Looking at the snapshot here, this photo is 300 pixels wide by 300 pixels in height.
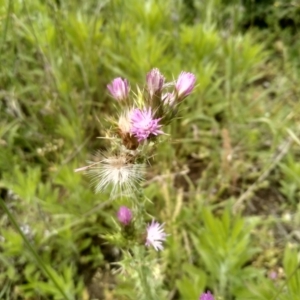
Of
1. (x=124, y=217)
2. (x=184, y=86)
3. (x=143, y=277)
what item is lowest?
(x=143, y=277)

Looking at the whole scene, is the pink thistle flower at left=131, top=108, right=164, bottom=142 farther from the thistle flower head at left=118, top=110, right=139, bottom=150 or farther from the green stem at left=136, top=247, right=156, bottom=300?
the green stem at left=136, top=247, right=156, bottom=300

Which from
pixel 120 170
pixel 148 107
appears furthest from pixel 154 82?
pixel 120 170

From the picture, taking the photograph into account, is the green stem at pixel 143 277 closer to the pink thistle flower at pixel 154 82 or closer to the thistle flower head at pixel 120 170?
the thistle flower head at pixel 120 170

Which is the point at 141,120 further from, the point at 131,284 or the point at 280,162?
the point at 280,162

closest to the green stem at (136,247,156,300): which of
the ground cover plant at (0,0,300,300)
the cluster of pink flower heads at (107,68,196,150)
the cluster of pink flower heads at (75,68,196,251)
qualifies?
the ground cover plant at (0,0,300,300)

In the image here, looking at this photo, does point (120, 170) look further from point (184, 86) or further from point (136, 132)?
point (184, 86)

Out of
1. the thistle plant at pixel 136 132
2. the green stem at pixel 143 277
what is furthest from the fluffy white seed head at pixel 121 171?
the green stem at pixel 143 277
